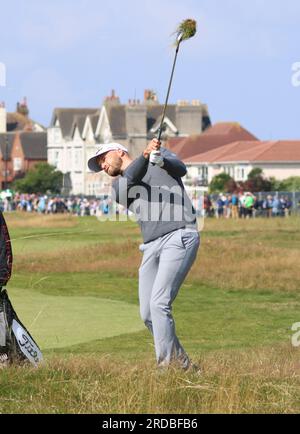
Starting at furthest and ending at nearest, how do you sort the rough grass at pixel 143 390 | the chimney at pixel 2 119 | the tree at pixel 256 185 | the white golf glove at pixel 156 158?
the chimney at pixel 2 119, the tree at pixel 256 185, the white golf glove at pixel 156 158, the rough grass at pixel 143 390

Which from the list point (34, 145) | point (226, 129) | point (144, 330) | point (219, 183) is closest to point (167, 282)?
point (144, 330)

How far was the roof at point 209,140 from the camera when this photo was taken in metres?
137

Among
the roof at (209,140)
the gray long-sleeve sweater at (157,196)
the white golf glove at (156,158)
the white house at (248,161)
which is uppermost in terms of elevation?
the roof at (209,140)

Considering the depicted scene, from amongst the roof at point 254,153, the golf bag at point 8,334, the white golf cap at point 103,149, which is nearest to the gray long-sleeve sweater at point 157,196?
the white golf cap at point 103,149

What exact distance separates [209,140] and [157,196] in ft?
428

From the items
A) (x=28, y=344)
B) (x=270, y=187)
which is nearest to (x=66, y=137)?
(x=270, y=187)

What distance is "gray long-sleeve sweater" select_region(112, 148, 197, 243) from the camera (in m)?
10.5

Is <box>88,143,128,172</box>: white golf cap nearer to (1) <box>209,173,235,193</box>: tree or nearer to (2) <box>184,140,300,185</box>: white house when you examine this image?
(1) <box>209,173,235,193</box>: tree

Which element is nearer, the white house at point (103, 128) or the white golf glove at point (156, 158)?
the white golf glove at point (156, 158)

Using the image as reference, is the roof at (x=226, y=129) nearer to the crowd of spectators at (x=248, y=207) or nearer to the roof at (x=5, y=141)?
the roof at (x=5, y=141)

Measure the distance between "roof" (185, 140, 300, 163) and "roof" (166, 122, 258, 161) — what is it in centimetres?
212

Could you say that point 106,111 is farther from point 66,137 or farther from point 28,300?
point 28,300

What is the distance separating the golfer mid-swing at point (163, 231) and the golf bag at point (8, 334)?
1.01m

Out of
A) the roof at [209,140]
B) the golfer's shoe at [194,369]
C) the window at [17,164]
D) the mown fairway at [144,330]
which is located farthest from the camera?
the window at [17,164]
